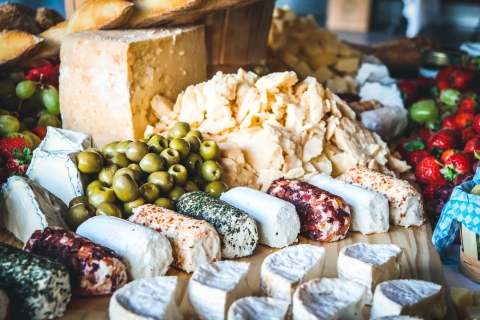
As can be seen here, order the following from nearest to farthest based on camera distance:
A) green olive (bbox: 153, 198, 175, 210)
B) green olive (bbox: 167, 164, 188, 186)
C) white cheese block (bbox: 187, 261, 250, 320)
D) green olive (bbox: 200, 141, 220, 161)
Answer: white cheese block (bbox: 187, 261, 250, 320), green olive (bbox: 153, 198, 175, 210), green olive (bbox: 167, 164, 188, 186), green olive (bbox: 200, 141, 220, 161)

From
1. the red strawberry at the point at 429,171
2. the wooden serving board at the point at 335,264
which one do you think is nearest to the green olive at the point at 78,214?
the wooden serving board at the point at 335,264

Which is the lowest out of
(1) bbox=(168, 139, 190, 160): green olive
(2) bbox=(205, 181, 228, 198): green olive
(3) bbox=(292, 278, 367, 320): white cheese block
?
(2) bbox=(205, 181, 228, 198): green olive

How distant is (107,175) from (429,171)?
1525 millimetres

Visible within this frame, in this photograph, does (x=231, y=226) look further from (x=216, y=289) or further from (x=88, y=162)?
(x=88, y=162)

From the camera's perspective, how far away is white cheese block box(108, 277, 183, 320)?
141 centimetres

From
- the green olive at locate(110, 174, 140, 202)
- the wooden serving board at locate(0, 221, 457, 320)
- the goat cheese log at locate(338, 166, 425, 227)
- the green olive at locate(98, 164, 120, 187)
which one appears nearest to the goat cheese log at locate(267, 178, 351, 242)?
the wooden serving board at locate(0, 221, 457, 320)

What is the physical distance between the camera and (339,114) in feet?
8.80

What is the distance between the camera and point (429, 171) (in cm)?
268

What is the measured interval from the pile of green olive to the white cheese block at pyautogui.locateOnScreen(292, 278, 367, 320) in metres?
0.82

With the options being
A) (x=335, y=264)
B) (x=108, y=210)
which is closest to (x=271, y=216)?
(x=335, y=264)

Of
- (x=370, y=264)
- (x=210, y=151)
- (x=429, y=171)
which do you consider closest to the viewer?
(x=370, y=264)

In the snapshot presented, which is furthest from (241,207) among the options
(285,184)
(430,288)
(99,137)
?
(99,137)

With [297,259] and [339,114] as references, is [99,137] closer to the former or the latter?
[339,114]

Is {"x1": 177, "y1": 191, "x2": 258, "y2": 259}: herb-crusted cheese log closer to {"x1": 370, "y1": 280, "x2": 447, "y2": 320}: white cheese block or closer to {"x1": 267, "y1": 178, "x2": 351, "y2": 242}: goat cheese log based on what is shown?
{"x1": 267, "y1": 178, "x2": 351, "y2": 242}: goat cheese log
